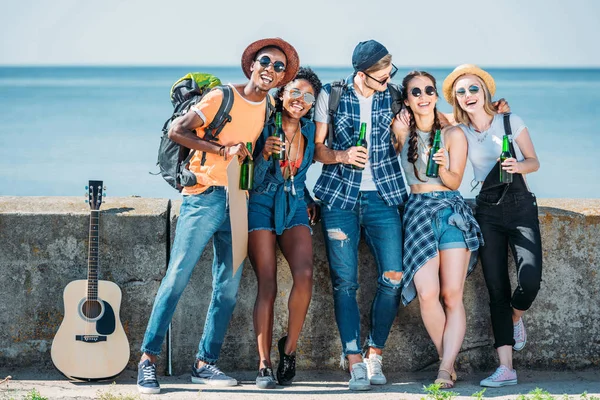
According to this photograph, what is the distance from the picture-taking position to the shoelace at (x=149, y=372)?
531cm

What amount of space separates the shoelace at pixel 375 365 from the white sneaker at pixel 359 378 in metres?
0.12

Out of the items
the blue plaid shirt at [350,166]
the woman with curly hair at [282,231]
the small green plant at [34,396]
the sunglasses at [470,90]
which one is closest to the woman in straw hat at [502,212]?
the sunglasses at [470,90]

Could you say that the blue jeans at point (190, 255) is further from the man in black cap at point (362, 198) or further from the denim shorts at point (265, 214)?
the man in black cap at point (362, 198)

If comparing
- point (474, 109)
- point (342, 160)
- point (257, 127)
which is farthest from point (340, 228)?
point (474, 109)

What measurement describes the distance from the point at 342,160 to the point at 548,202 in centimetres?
164

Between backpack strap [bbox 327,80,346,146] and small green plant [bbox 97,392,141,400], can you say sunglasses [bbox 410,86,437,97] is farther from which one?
small green plant [bbox 97,392,141,400]

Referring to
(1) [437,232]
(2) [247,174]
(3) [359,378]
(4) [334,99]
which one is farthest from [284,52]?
(3) [359,378]

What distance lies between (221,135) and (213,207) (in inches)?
17.7

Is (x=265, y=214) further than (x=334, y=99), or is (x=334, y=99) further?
(x=334, y=99)

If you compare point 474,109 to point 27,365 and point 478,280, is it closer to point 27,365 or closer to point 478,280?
point 478,280

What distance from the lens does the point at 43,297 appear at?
18.9ft

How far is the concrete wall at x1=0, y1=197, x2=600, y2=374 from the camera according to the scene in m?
5.75

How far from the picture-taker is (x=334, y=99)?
5.76 metres

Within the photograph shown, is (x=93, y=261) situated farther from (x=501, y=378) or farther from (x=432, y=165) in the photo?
(x=501, y=378)
